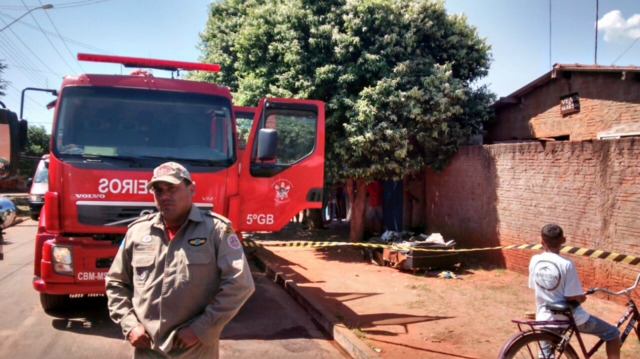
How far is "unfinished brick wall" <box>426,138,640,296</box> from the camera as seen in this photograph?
6.96m

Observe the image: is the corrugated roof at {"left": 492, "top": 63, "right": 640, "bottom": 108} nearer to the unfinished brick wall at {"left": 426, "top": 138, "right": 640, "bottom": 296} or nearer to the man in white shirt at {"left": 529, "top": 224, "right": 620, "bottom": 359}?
the unfinished brick wall at {"left": 426, "top": 138, "right": 640, "bottom": 296}

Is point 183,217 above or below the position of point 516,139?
below

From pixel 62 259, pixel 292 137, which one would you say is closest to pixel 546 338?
pixel 292 137

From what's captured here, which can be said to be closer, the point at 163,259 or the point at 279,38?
the point at 163,259

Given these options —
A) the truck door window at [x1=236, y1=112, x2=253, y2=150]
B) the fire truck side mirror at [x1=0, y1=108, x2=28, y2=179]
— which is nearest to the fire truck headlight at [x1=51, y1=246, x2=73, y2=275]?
the fire truck side mirror at [x1=0, y1=108, x2=28, y2=179]

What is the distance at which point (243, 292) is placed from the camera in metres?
2.71

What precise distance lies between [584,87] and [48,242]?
9.53 meters

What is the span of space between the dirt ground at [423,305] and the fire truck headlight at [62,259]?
3119 mm

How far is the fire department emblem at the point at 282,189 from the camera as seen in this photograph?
6.47m

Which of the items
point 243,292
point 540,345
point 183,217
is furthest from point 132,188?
point 540,345

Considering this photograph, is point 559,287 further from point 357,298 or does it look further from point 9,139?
point 9,139

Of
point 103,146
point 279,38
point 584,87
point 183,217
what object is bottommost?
point 183,217

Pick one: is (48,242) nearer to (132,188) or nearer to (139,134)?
(132,188)

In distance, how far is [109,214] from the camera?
5.50 meters
